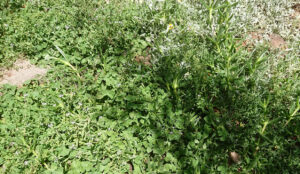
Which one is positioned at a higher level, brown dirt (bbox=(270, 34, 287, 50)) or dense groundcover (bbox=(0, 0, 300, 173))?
brown dirt (bbox=(270, 34, 287, 50))

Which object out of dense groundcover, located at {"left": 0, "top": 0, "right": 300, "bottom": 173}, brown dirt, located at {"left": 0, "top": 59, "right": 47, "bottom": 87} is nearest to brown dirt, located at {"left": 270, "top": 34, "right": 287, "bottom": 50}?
dense groundcover, located at {"left": 0, "top": 0, "right": 300, "bottom": 173}

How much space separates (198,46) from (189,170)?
1.81 meters

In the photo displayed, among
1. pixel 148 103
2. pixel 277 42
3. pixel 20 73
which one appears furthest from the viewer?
pixel 277 42

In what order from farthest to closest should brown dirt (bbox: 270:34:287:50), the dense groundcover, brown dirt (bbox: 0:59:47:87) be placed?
brown dirt (bbox: 270:34:287:50)
brown dirt (bbox: 0:59:47:87)
the dense groundcover

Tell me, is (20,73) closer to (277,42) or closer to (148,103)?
(148,103)

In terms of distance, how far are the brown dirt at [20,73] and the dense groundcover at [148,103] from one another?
125 millimetres

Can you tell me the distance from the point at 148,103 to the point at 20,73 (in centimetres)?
211

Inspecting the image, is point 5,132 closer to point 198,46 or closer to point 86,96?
point 86,96

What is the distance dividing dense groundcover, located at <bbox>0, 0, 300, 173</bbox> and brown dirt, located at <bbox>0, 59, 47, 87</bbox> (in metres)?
0.13

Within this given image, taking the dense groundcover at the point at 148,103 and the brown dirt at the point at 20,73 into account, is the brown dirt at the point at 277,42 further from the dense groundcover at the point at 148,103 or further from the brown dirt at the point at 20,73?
the brown dirt at the point at 20,73

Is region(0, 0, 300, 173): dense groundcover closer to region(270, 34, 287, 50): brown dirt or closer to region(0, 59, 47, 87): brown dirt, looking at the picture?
region(0, 59, 47, 87): brown dirt

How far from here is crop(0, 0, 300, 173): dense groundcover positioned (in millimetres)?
2398

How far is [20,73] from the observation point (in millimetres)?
3418

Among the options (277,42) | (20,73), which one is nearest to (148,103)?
(20,73)
